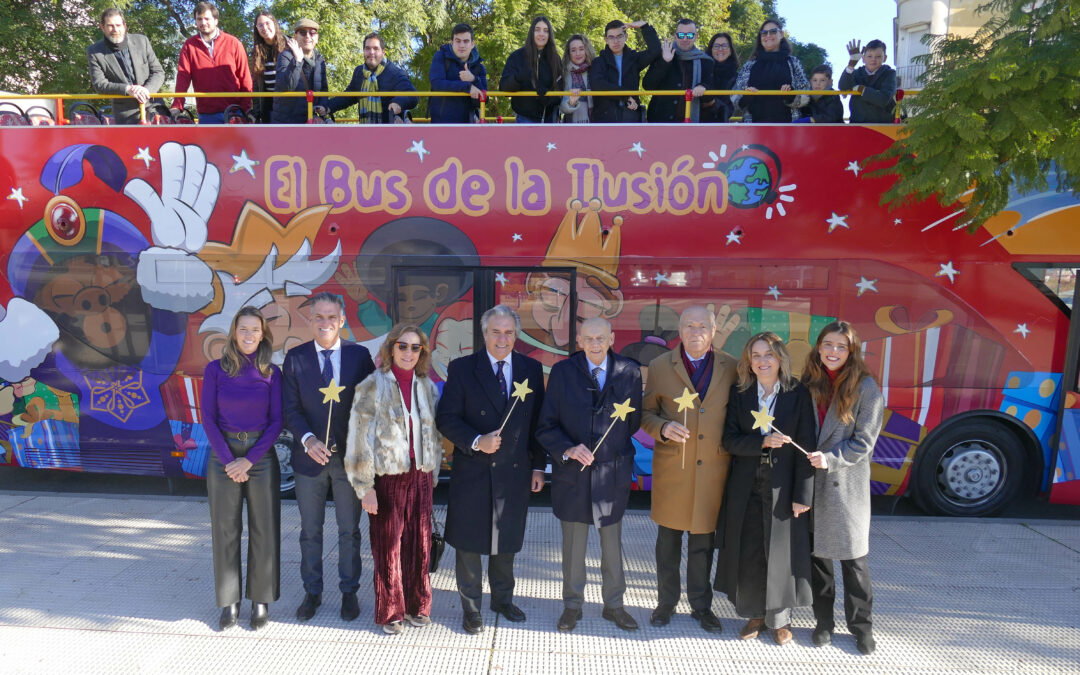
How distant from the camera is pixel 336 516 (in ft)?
14.4

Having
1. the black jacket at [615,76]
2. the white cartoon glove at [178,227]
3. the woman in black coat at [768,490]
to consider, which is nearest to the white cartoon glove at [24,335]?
the white cartoon glove at [178,227]

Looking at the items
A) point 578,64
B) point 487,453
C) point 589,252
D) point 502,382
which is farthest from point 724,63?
point 487,453

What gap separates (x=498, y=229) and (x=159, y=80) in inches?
147

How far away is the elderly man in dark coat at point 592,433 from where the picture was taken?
414cm

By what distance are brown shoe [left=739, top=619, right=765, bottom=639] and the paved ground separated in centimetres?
7

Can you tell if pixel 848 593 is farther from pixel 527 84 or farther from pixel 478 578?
pixel 527 84

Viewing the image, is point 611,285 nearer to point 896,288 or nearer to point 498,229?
point 498,229

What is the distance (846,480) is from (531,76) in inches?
173

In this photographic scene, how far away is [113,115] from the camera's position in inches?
264

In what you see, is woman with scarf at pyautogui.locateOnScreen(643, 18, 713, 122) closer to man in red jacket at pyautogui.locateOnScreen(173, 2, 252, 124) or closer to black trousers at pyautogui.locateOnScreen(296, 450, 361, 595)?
man in red jacket at pyautogui.locateOnScreen(173, 2, 252, 124)

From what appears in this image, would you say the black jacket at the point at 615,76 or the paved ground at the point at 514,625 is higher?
the black jacket at the point at 615,76

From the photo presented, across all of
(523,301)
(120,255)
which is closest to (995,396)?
(523,301)

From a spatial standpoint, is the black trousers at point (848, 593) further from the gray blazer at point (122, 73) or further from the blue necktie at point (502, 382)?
the gray blazer at point (122, 73)

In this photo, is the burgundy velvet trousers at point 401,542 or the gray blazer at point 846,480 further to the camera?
the burgundy velvet trousers at point 401,542
